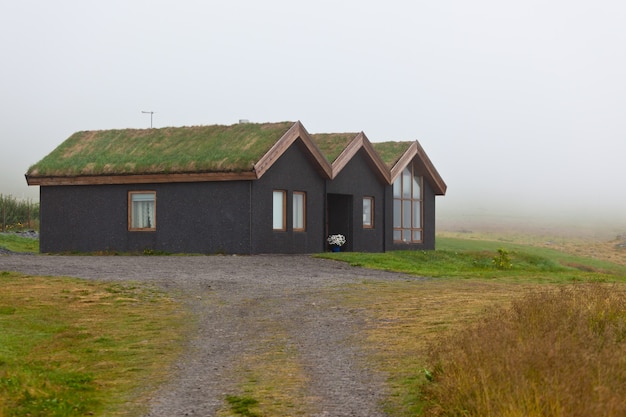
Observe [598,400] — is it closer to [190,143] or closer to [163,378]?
[163,378]

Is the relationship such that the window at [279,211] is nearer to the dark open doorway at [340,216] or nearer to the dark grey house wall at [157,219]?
the dark grey house wall at [157,219]

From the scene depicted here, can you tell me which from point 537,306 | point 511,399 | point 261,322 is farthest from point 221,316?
point 511,399

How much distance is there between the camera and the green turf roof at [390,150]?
41862 mm

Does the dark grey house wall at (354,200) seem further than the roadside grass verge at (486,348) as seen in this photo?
Yes

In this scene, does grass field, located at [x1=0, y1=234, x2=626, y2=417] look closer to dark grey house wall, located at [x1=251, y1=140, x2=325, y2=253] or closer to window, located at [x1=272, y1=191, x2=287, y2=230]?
dark grey house wall, located at [x1=251, y1=140, x2=325, y2=253]

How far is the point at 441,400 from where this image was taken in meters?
9.47

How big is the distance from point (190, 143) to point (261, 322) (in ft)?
66.4

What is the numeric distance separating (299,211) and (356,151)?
407 centimetres

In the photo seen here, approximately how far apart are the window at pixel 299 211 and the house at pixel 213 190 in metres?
0.05

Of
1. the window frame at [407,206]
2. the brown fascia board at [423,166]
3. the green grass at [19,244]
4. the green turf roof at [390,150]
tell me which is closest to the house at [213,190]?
the brown fascia board at [423,166]

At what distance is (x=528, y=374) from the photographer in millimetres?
8680

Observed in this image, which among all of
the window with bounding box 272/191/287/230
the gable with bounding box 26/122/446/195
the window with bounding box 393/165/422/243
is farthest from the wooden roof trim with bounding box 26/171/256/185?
the window with bounding box 393/165/422/243

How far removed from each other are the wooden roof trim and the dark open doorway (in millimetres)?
7036

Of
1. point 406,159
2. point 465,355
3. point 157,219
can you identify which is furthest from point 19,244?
point 465,355
